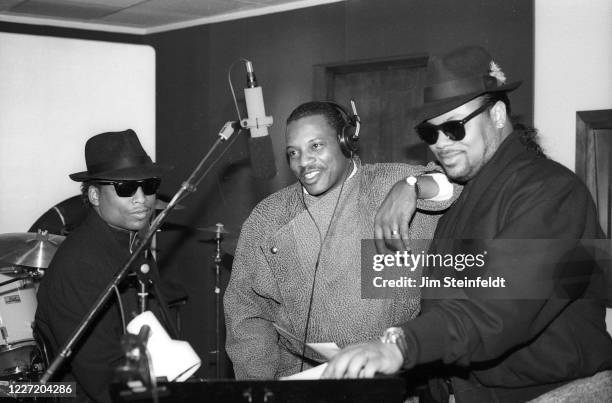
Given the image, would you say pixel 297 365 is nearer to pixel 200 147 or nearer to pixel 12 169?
pixel 12 169

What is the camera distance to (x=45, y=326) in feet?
10.5

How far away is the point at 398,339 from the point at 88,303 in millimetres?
1731

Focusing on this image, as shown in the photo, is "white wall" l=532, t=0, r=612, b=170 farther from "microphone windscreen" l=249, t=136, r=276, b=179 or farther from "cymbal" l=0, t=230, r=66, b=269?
"cymbal" l=0, t=230, r=66, b=269

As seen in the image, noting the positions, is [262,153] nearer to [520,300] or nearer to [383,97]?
[520,300]

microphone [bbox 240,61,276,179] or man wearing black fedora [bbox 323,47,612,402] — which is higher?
microphone [bbox 240,61,276,179]

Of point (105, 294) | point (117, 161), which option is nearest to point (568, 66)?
point (117, 161)

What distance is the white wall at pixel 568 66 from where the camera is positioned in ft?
15.3

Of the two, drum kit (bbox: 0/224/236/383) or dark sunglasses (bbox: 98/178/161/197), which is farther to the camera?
drum kit (bbox: 0/224/236/383)

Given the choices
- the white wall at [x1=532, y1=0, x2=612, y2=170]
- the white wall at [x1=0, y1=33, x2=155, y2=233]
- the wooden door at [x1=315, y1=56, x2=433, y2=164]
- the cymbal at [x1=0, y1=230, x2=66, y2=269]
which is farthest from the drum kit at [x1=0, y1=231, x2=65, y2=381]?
the white wall at [x1=532, y1=0, x2=612, y2=170]

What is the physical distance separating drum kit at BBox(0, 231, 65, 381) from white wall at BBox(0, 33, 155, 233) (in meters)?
0.48

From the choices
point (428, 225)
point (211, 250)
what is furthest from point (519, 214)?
point (211, 250)

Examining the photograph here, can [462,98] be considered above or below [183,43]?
below

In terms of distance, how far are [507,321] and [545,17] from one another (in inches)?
142

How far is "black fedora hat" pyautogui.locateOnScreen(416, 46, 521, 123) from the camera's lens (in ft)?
7.86
